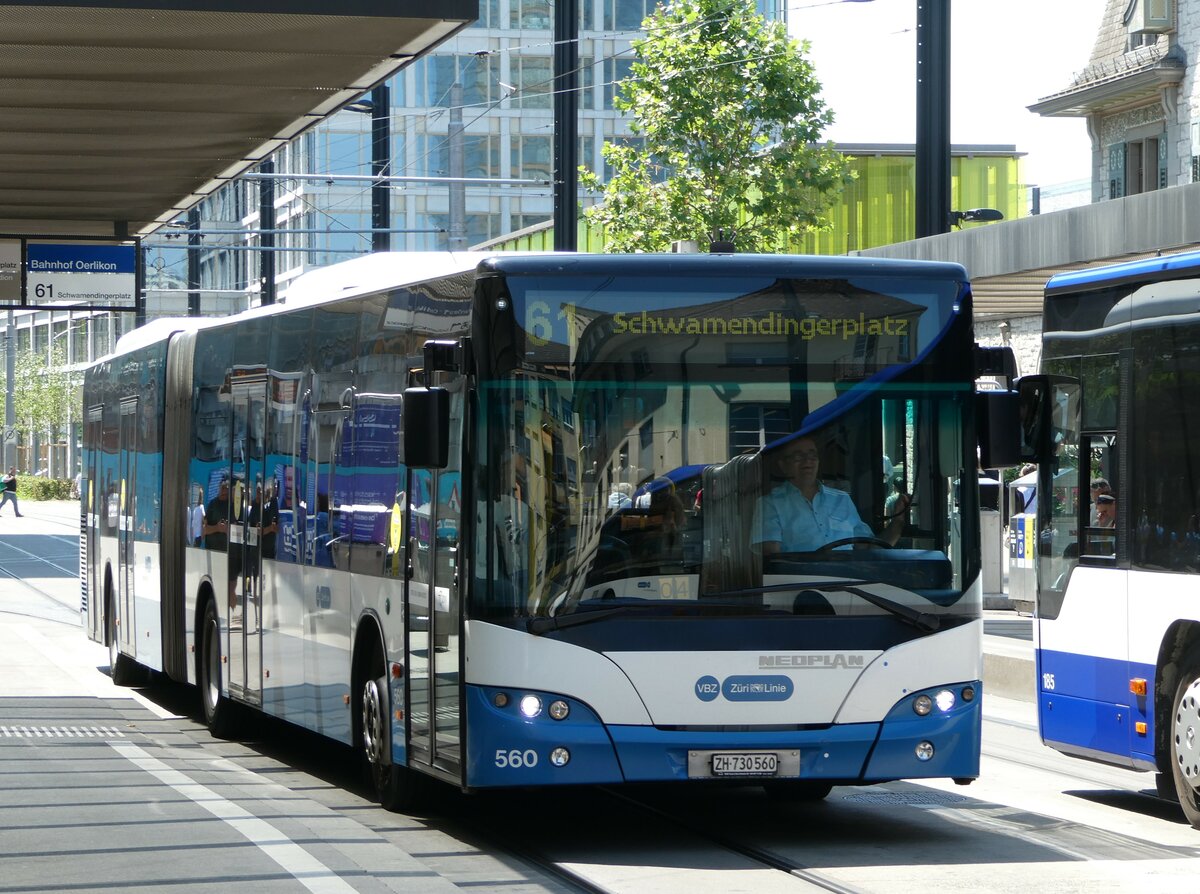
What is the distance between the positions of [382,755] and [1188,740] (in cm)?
396

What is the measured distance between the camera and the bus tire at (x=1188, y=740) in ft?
33.2

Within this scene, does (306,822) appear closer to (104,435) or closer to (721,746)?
(721,746)

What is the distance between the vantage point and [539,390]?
30.7 feet

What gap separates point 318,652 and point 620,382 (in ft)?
11.8

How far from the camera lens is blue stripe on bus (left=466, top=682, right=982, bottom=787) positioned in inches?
364

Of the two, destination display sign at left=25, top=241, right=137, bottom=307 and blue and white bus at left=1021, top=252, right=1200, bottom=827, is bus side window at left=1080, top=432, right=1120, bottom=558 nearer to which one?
blue and white bus at left=1021, top=252, right=1200, bottom=827

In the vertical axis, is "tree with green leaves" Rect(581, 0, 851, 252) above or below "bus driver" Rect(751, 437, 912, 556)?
above

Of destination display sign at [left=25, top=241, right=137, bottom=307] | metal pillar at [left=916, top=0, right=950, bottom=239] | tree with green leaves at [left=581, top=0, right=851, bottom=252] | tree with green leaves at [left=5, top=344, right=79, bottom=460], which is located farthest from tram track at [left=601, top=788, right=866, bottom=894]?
tree with green leaves at [left=5, top=344, right=79, bottom=460]

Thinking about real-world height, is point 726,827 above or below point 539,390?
below

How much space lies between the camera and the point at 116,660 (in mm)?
19797

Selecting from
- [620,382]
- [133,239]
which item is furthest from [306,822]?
[133,239]

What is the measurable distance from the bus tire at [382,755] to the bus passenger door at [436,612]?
0.47 meters

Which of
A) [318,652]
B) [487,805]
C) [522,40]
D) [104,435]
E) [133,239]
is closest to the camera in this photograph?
[487,805]

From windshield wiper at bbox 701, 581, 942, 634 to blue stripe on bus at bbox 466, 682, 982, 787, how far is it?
1.11ft
